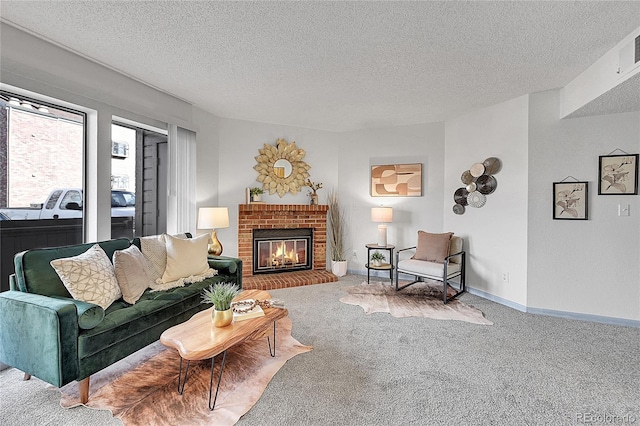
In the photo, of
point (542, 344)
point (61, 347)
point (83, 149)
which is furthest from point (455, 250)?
point (83, 149)

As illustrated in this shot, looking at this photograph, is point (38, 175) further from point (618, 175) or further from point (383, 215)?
point (618, 175)

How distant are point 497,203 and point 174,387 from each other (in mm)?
4138

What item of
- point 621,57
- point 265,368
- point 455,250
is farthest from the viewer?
point 455,250

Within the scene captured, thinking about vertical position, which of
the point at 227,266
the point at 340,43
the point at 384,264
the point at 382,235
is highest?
the point at 340,43

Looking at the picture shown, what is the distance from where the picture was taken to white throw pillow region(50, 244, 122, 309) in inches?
85.7

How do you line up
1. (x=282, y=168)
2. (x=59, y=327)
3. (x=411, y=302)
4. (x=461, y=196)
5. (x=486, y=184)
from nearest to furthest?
(x=59, y=327) < (x=411, y=302) < (x=486, y=184) < (x=461, y=196) < (x=282, y=168)

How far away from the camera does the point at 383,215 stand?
492 cm

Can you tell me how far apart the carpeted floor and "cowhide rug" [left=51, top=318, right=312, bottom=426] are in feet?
0.28

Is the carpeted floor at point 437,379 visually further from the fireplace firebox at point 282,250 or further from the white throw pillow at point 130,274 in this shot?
the fireplace firebox at point 282,250

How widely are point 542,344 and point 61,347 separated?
3761mm

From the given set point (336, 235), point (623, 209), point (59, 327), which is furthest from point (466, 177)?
point (59, 327)

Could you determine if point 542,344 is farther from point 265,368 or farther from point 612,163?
point 265,368

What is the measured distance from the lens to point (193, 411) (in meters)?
1.84

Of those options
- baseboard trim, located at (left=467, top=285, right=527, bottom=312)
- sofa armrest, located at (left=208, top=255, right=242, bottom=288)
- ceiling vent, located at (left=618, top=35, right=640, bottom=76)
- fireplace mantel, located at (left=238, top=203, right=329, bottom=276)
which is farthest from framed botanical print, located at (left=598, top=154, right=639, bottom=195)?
sofa armrest, located at (left=208, top=255, right=242, bottom=288)
